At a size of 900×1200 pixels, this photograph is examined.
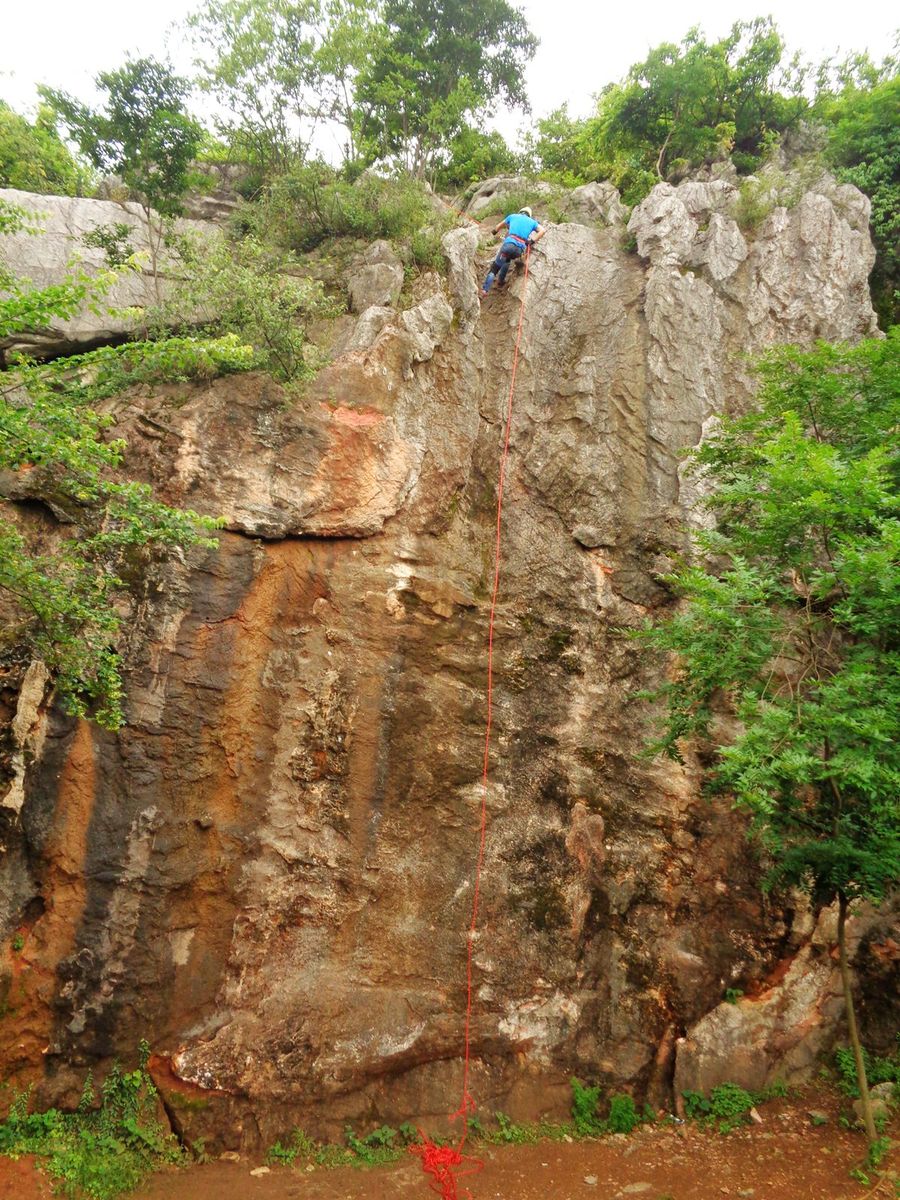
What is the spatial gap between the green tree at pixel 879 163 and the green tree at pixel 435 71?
672 cm

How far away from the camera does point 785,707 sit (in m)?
6.21

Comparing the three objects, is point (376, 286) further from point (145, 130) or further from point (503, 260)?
point (145, 130)

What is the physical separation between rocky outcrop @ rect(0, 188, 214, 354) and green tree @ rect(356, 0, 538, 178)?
204 inches

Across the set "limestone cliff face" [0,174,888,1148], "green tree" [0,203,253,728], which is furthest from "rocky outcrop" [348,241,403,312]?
"green tree" [0,203,253,728]

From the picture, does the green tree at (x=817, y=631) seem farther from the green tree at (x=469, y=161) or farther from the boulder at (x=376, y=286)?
the green tree at (x=469, y=161)

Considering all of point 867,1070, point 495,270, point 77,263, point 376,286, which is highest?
point 495,270

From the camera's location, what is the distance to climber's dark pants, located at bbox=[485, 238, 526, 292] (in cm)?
1077

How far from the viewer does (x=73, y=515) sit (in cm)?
751

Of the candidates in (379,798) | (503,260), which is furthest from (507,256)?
(379,798)

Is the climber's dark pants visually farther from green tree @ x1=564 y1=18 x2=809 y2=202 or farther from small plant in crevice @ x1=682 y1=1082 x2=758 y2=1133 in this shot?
small plant in crevice @ x1=682 y1=1082 x2=758 y2=1133

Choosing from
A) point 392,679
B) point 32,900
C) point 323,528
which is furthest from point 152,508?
point 32,900

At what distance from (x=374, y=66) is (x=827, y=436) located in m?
11.5

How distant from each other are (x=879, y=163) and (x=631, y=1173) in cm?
1566

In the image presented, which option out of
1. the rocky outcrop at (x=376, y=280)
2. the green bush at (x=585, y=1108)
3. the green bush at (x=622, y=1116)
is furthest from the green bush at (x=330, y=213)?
the green bush at (x=622, y=1116)
